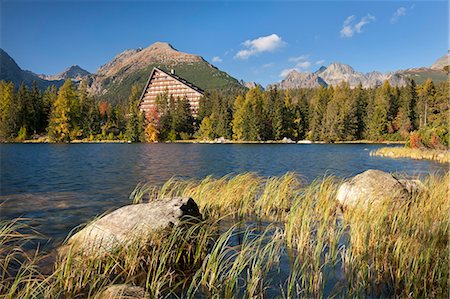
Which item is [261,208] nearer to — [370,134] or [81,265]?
[81,265]

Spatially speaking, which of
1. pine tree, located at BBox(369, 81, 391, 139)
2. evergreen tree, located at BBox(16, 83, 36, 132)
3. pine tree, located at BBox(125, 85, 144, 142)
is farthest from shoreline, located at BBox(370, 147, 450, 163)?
evergreen tree, located at BBox(16, 83, 36, 132)

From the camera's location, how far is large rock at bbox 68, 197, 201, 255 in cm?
469

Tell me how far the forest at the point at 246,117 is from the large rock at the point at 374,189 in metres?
60.4

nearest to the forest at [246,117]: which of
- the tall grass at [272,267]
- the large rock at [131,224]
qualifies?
the large rock at [131,224]

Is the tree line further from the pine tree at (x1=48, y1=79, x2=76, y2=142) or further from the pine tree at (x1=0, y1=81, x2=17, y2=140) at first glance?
the pine tree at (x1=0, y1=81, x2=17, y2=140)

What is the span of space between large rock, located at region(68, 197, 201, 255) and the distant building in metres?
91.7

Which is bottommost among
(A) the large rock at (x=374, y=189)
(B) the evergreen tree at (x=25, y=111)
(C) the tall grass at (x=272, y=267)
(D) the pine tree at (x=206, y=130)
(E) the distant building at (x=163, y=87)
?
(C) the tall grass at (x=272, y=267)

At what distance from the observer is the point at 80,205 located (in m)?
9.77

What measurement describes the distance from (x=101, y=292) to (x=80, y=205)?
7234 millimetres

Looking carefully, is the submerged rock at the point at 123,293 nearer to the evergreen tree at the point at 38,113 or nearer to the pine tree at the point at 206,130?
the pine tree at the point at 206,130

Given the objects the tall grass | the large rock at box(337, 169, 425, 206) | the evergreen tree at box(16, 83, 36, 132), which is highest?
the evergreen tree at box(16, 83, 36, 132)

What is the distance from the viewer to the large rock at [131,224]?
4691 mm

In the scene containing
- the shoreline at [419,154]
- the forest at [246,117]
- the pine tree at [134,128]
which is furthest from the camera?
the pine tree at [134,128]

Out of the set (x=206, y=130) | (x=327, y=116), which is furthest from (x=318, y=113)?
(x=206, y=130)
